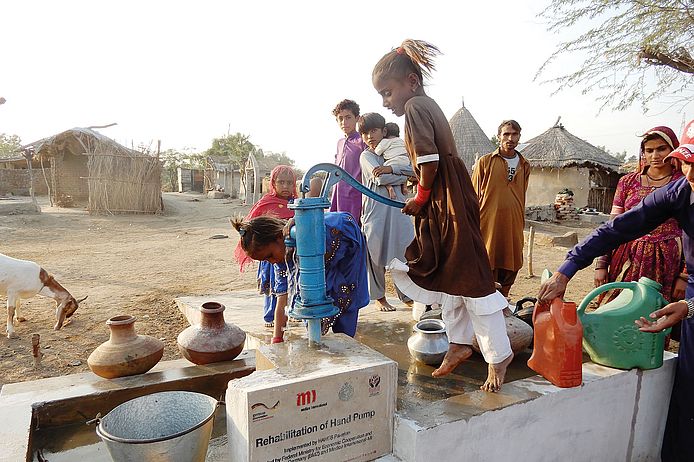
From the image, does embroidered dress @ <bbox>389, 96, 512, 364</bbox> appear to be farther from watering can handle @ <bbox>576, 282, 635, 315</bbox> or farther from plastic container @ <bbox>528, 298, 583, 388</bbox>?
watering can handle @ <bbox>576, 282, 635, 315</bbox>

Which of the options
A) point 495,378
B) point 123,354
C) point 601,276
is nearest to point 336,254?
point 495,378

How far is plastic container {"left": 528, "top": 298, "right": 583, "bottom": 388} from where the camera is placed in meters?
2.05

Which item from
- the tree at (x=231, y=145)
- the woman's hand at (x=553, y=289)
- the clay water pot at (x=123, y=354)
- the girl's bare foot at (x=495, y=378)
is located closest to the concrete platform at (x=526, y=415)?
the girl's bare foot at (x=495, y=378)

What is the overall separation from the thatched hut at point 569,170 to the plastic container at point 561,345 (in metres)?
16.4

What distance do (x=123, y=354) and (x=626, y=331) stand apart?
2.66 m

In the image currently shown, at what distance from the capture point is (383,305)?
3865 mm

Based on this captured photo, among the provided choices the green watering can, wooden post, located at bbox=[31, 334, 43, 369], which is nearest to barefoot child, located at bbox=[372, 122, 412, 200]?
the green watering can

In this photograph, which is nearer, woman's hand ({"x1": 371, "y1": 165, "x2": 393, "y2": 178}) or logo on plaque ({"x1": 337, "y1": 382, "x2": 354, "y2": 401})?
logo on plaque ({"x1": 337, "y1": 382, "x2": 354, "y2": 401})

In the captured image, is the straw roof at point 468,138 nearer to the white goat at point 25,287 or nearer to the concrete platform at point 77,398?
the white goat at point 25,287

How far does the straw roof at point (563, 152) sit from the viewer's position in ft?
54.9

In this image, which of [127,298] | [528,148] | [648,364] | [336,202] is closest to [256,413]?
[648,364]

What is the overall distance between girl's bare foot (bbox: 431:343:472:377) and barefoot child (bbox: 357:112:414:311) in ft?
5.23

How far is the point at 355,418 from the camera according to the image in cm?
175

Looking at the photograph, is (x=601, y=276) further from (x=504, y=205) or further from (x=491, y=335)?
(x=491, y=335)
